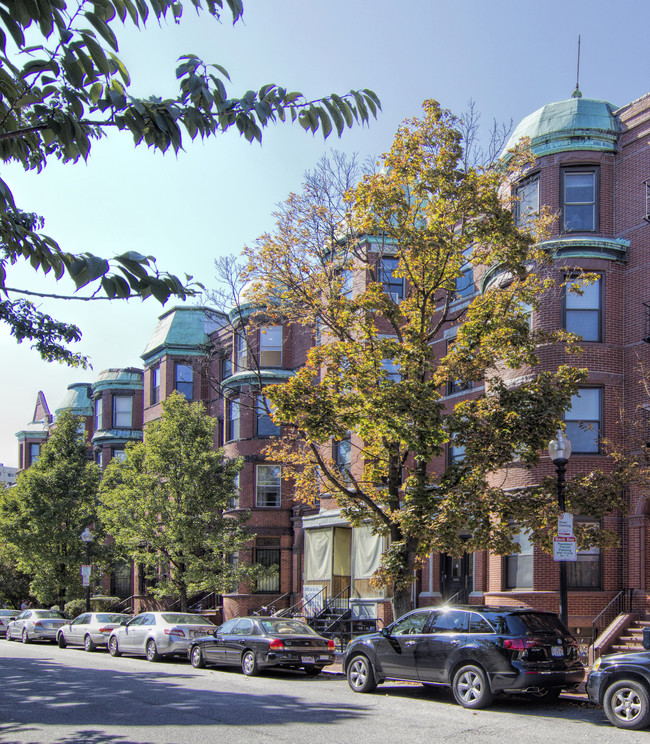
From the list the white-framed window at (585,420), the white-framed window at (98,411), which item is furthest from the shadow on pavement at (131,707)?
the white-framed window at (98,411)

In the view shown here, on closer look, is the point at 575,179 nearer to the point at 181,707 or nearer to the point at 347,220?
the point at 347,220

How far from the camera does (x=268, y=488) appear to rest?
35.6 meters

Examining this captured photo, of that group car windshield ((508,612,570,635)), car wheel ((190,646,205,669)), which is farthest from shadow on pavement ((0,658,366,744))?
car wheel ((190,646,205,669))

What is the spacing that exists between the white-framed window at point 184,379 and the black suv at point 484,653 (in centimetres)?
2800

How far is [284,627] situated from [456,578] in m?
8.49

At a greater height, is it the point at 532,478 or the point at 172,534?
the point at 532,478

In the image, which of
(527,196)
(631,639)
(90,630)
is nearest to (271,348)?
(90,630)

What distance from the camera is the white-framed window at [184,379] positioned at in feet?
139

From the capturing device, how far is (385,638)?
51.6ft

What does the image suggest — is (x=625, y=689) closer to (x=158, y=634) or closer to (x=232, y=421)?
(x=158, y=634)

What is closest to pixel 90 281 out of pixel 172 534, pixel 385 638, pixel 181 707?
pixel 181 707

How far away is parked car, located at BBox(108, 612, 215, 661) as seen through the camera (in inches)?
927

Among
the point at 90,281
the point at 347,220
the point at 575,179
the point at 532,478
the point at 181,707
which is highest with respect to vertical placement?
the point at 575,179

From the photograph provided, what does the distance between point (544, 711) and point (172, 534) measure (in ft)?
58.6
